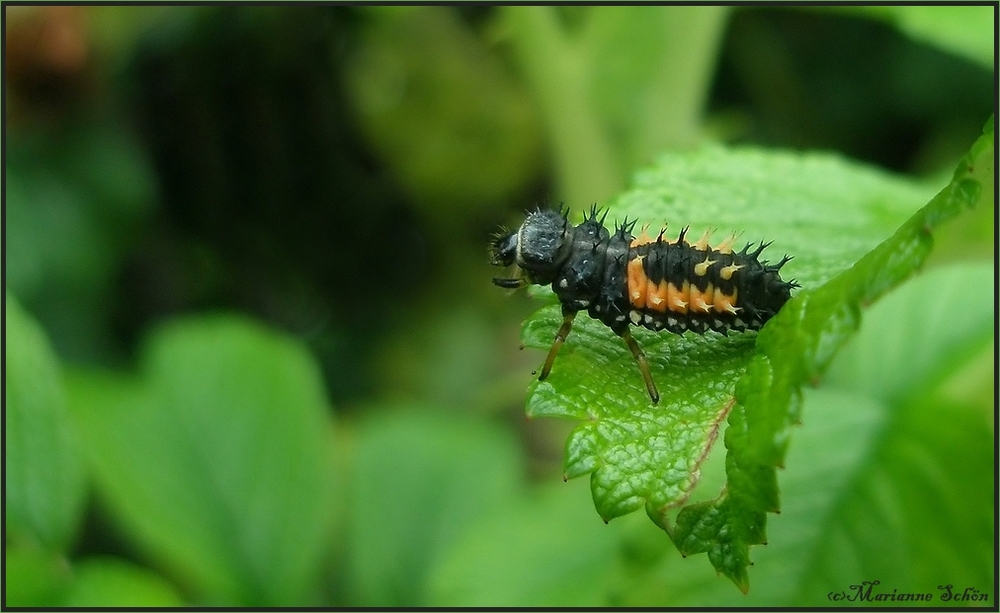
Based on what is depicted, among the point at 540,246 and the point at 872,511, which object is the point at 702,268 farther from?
the point at 872,511

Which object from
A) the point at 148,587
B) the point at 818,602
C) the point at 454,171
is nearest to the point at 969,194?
the point at 818,602

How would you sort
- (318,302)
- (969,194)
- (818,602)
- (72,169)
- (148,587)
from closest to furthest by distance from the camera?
1. (969,194)
2. (818,602)
3. (148,587)
4. (72,169)
5. (318,302)

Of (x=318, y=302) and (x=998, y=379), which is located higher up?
(x=998, y=379)

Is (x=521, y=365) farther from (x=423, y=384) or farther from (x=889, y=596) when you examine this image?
(x=889, y=596)

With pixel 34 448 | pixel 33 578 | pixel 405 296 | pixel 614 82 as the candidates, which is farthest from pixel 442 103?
pixel 33 578

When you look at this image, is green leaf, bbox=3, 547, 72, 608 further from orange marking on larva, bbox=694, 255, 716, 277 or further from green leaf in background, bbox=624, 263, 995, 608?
orange marking on larva, bbox=694, 255, 716, 277

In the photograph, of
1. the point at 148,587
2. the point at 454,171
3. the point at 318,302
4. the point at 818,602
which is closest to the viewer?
the point at 818,602

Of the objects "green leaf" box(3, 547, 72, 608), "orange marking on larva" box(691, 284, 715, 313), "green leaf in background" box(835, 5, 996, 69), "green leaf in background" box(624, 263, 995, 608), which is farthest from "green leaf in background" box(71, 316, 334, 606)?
"green leaf in background" box(835, 5, 996, 69)
